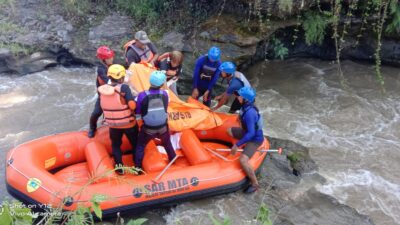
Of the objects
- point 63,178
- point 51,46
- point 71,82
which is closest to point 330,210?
point 63,178

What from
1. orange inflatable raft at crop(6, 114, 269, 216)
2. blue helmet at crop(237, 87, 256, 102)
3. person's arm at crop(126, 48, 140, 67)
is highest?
person's arm at crop(126, 48, 140, 67)

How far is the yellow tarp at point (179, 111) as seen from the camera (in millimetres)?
6017

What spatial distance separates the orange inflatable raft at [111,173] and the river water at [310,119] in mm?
352

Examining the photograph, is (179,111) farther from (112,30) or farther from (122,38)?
(112,30)

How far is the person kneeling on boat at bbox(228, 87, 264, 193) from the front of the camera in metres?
5.43

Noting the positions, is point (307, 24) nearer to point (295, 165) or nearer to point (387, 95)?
point (387, 95)

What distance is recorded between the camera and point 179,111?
6.07m

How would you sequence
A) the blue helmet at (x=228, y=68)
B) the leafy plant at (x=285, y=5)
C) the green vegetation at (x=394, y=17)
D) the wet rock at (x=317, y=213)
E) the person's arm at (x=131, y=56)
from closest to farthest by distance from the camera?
the wet rock at (x=317, y=213) → the blue helmet at (x=228, y=68) → the person's arm at (x=131, y=56) → the leafy plant at (x=285, y=5) → the green vegetation at (x=394, y=17)

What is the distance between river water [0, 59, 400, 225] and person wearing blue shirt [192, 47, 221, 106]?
1.62 meters

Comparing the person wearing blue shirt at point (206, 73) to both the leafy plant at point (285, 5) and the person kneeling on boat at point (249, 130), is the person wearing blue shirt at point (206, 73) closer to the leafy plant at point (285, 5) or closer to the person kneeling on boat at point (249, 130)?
the person kneeling on boat at point (249, 130)

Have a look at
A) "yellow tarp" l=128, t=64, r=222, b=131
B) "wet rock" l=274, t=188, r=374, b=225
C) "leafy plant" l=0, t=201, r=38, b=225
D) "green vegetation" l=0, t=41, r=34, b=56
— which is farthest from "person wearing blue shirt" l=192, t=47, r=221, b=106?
"green vegetation" l=0, t=41, r=34, b=56

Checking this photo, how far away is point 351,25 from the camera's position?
8.95m

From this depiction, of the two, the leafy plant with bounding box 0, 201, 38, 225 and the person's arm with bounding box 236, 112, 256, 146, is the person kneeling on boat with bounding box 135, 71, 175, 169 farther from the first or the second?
the leafy plant with bounding box 0, 201, 38, 225

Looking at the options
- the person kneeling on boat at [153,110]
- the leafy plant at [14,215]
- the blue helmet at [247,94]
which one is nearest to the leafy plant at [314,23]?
the blue helmet at [247,94]
